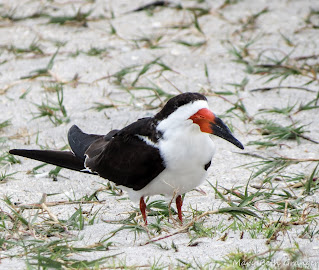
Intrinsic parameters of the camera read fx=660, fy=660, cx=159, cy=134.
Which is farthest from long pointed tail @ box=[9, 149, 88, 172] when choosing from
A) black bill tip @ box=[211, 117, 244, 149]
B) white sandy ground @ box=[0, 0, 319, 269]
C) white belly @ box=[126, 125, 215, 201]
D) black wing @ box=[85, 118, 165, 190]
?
black bill tip @ box=[211, 117, 244, 149]

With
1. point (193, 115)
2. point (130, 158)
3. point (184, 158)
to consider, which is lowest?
point (130, 158)

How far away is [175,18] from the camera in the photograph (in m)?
6.16

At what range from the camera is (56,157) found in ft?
11.5

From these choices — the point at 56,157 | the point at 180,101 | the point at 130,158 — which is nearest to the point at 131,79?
the point at 56,157

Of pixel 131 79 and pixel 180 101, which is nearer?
pixel 180 101

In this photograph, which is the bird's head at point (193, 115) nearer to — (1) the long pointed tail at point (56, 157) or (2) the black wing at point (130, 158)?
(2) the black wing at point (130, 158)

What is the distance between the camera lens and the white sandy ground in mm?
2783

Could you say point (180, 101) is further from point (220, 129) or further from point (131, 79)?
point (131, 79)

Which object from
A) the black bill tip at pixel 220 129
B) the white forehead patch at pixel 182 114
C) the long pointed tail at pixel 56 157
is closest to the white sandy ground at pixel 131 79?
the long pointed tail at pixel 56 157

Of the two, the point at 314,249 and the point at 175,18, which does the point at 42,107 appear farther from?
the point at 314,249

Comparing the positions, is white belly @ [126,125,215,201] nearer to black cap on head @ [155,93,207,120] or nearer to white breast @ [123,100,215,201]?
white breast @ [123,100,215,201]

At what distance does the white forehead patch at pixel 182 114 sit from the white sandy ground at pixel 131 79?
494 mm

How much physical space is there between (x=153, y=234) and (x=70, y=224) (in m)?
0.40

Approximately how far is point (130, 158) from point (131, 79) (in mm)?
2035
